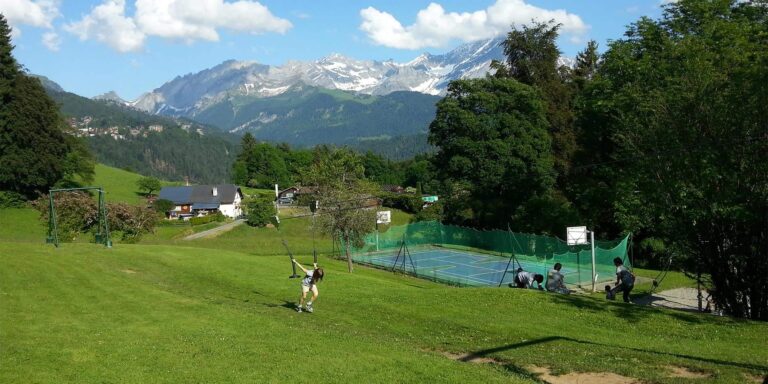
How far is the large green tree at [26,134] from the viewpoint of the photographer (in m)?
66.6

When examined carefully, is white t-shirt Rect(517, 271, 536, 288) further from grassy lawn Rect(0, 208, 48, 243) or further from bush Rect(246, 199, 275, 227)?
bush Rect(246, 199, 275, 227)

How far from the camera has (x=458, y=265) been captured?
47344 mm

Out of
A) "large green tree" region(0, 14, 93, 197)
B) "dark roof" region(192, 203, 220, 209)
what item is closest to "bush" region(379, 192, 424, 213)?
"dark roof" region(192, 203, 220, 209)

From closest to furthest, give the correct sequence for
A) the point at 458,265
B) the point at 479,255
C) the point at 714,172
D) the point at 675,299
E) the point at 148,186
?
the point at 714,172, the point at 675,299, the point at 458,265, the point at 479,255, the point at 148,186

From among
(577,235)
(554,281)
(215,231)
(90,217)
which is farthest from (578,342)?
(215,231)

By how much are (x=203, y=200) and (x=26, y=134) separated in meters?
49.7

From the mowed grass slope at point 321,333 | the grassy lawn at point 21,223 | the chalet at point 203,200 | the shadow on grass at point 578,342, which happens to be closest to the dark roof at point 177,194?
the chalet at point 203,200

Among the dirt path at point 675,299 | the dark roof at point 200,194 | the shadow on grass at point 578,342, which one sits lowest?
the dirt path at point 675,299

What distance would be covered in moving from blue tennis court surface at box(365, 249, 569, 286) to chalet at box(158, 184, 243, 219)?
68.5m

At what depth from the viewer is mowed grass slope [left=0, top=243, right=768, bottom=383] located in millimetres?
12453

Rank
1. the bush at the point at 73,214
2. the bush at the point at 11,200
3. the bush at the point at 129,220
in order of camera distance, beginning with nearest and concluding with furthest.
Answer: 1. the bush at the point at 73,214
2. the bush at the point at 129,220
3. the bush at the point at 11,200

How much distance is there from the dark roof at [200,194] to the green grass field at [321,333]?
288 feet

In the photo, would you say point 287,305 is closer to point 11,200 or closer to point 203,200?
point 11,200

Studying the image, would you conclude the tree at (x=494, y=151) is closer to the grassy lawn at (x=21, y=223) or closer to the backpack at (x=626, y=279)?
the backpack at (x=626, y=279)
